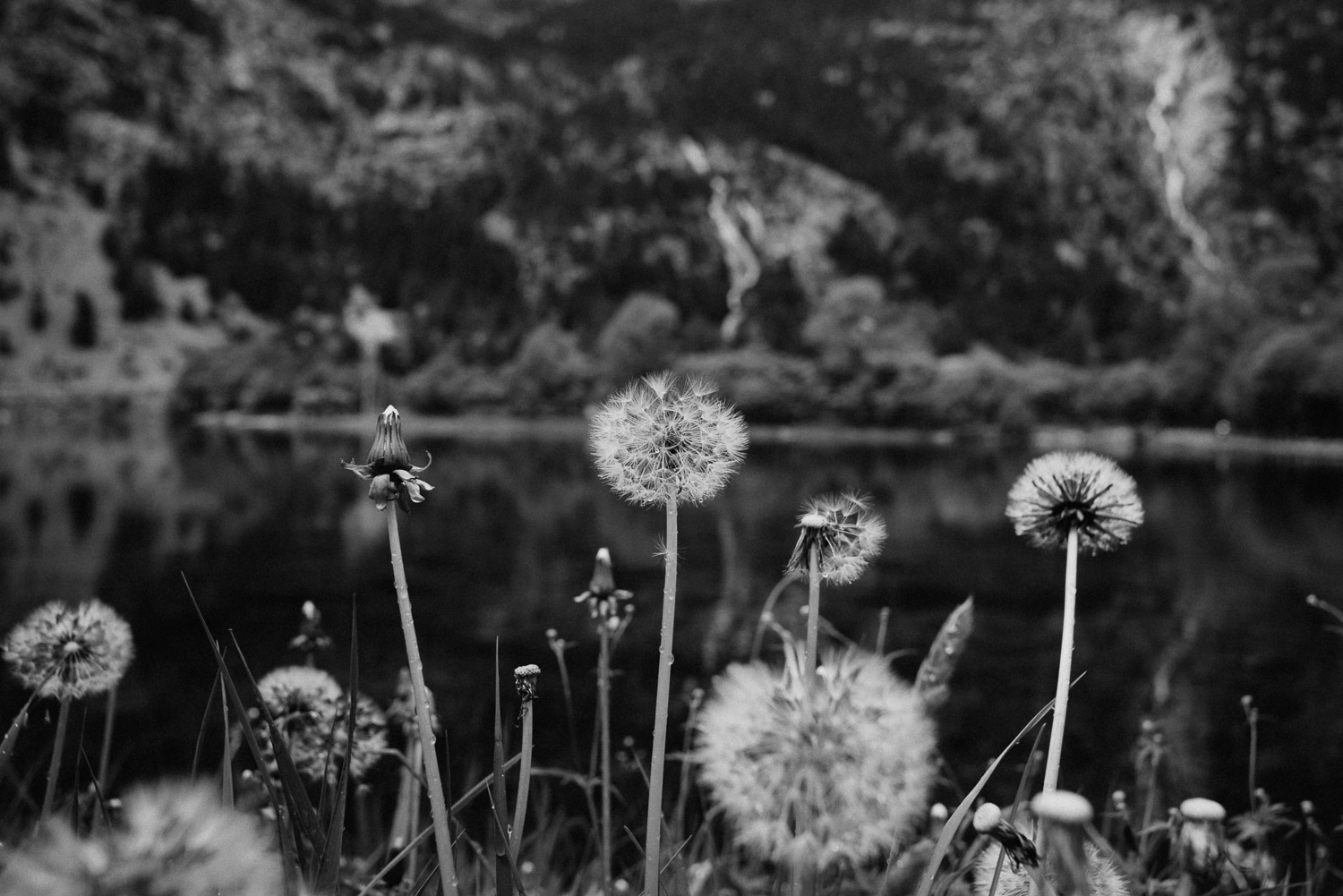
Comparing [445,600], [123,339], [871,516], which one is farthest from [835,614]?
[123,339]

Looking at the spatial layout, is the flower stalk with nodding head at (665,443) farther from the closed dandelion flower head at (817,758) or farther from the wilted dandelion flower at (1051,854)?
the wilted dandelion flower at (1051,854)

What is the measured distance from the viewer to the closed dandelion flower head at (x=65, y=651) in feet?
10.2

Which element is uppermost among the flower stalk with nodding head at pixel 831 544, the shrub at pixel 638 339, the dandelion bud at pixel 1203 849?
the shrub at pixel 638 339

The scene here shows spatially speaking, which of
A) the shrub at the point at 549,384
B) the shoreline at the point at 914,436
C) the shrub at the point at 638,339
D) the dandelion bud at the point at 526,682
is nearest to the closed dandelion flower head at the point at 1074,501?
the dandelion bud at the point at 526,682

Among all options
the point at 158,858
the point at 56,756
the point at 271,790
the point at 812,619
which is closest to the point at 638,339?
the point at 56,756

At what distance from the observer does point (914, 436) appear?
114m

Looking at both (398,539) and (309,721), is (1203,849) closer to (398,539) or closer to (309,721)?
(398,539)

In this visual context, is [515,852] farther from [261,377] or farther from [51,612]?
[261,377]

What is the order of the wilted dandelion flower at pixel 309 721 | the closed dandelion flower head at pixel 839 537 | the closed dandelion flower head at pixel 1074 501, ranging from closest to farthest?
the closed dandelion flower head at pixel 839 537
the closed dandelion flower head at pixel 1074 501
the wilted dandelion flower at pixel 309 721

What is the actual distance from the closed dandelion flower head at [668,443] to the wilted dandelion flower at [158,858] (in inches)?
46.5

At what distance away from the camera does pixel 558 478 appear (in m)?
62.8

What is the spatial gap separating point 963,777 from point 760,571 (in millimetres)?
17844

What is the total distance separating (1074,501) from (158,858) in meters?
2.26

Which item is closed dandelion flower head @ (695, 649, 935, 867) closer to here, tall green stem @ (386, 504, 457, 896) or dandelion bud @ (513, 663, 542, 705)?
dandelion bud @ (513, 663, 542, 705)
